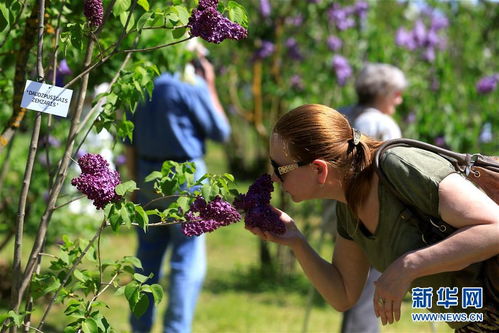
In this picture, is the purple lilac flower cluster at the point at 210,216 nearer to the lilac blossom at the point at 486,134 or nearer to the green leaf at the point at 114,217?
the green leaf at the point at 114,217

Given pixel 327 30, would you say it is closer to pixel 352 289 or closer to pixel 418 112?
pixel 418 112

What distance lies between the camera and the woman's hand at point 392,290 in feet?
6.55

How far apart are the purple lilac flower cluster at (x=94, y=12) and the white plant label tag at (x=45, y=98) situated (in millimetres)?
198

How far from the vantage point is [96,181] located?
198 cm

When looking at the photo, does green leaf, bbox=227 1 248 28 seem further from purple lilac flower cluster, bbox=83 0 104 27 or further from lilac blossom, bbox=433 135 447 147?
lilac blossom, bbox=433 135 447 147

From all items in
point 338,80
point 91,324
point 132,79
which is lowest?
point 91,324

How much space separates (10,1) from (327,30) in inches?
207

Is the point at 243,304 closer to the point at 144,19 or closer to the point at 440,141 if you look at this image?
the point at 440,141

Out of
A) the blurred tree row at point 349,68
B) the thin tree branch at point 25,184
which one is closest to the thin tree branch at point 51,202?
the thin tree branch at point 25,184

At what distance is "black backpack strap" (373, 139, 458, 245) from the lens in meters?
2.06

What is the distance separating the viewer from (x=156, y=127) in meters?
4.34

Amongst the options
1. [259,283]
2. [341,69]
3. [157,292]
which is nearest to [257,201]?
[157,292]

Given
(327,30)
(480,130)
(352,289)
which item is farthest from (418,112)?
(352,289)

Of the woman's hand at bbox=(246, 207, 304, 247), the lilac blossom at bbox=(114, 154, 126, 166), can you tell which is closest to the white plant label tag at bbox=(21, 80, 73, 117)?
the woman's hand at bbox=(246, 207, 304, 247)
